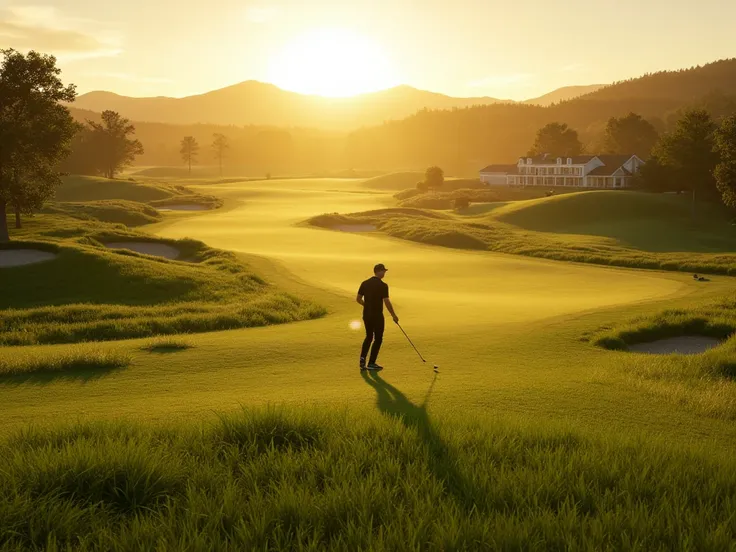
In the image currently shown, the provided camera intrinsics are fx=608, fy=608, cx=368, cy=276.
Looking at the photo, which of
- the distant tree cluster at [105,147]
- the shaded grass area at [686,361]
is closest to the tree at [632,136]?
the distant tree cluster at [105,147]

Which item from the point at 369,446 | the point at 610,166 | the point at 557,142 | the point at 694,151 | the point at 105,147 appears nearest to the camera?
the point at 369,446

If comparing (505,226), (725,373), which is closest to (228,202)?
(505,226)

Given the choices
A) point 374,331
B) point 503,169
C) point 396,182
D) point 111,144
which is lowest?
point 374,331

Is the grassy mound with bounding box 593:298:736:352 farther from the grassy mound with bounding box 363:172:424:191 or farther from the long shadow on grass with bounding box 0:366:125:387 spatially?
the grassy mound with bounding box 363:172:424:191

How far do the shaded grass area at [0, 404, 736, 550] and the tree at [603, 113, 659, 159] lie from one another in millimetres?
142773

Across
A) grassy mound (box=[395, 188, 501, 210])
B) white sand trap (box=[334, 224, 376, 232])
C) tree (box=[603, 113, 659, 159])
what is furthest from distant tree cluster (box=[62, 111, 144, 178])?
tree (box=[603, 113, 659, 159])

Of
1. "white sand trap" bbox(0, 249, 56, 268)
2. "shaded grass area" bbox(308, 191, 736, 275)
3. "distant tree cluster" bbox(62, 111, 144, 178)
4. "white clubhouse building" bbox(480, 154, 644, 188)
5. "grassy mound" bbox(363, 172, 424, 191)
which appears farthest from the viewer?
"grassy mound" bbox(363, 172, 424, 191)

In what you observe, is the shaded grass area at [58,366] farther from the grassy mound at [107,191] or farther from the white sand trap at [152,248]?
the grassy mound at [107,191]

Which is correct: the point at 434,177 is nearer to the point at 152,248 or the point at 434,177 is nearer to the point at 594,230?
the point at 594,230

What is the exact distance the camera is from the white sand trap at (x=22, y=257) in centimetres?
2985

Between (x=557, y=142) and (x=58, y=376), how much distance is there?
476 ft

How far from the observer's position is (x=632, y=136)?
13700 centimetres

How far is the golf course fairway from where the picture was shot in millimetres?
11531

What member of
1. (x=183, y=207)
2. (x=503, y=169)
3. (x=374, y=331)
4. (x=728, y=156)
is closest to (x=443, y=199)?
(x=503, y=169)
